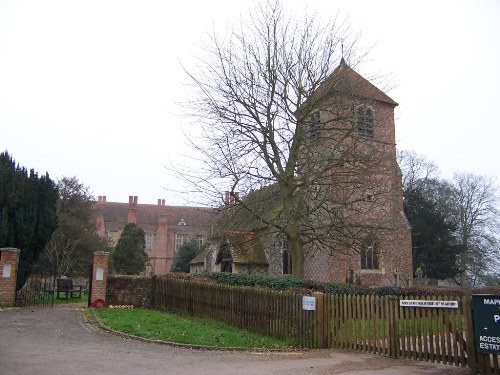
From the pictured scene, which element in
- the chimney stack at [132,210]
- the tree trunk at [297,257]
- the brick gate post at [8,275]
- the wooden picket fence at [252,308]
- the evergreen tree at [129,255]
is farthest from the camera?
the chimney stack at [132,210]

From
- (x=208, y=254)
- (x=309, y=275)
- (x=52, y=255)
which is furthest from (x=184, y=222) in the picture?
(x=309, y=275)

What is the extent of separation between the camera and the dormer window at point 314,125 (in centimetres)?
2115

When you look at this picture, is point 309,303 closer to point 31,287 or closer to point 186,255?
point 31,287

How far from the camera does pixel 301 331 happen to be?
1219 centimetres

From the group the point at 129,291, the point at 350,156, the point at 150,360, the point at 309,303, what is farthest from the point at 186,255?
the point at 150,360

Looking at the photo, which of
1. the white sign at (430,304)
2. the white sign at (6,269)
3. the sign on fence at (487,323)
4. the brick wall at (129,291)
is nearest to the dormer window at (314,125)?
the brick wall at (129,291)

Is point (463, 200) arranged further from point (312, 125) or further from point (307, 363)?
point (307, 363)

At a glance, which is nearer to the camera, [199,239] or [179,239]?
[199,239]

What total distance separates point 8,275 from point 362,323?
14239mm

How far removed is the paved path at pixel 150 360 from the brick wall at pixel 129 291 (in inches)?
321

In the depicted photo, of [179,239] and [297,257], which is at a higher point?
[179,239]

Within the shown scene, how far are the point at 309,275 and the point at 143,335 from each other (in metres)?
20.4

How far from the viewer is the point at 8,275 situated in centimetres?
1820

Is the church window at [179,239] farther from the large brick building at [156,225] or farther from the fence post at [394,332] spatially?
the fence post at [394,332]
